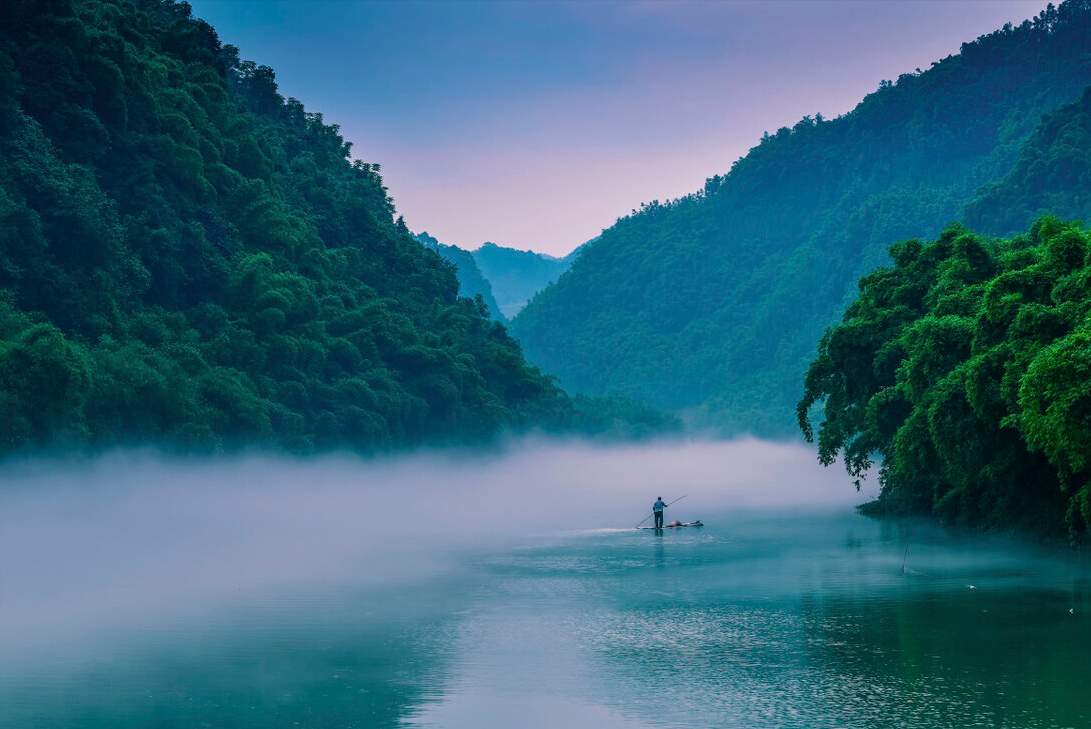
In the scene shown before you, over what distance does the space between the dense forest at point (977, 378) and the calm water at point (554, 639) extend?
2.17m

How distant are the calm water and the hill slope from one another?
14.4 meters

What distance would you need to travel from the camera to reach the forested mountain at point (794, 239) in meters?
158

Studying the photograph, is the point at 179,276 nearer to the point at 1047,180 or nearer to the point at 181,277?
the point at 181,277

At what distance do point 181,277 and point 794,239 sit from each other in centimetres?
14263

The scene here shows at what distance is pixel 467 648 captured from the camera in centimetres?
2003

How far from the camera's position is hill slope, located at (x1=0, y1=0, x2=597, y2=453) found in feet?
155

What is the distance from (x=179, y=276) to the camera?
5997cm

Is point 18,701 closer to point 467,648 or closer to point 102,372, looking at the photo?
point 467,648

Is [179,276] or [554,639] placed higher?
[179,276]

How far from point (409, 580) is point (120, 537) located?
571 inches

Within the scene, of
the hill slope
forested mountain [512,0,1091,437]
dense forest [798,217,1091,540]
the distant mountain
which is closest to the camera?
dense forest [798,217,1091,540]

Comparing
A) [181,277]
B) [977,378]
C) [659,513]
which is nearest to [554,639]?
[977,378]

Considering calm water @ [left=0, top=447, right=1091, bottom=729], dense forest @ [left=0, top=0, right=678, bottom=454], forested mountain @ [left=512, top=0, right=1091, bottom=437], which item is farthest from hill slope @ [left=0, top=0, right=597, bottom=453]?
forested mountain @ [left=512, top=0, right=1091, bottom=437]

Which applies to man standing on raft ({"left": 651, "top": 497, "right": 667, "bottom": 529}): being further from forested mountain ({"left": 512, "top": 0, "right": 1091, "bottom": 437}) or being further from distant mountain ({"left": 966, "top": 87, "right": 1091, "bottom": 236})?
forested mountain ({"left": 512, "top": 0, "right": 1091, "bottom": 437})
